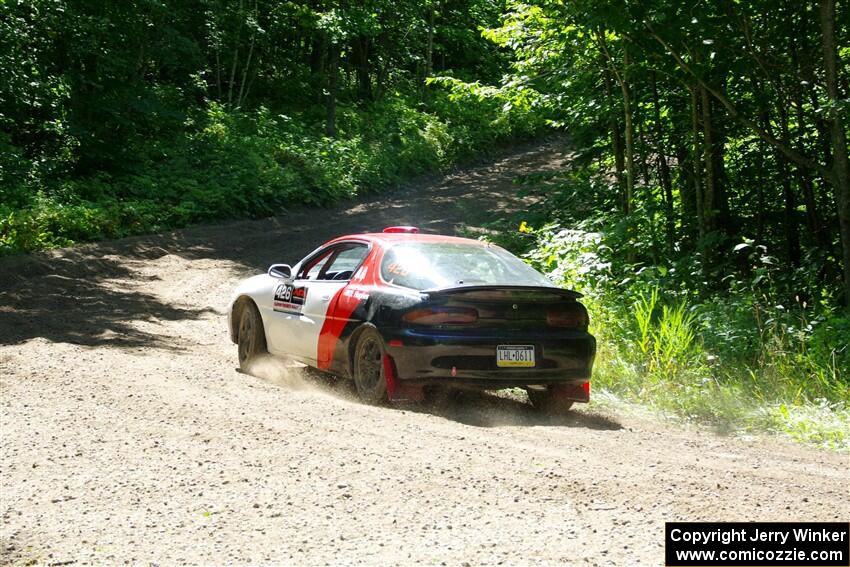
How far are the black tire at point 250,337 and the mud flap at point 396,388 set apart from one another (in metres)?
2.61

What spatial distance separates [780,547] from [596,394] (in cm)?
490

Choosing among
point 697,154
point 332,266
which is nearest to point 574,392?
point 332,266

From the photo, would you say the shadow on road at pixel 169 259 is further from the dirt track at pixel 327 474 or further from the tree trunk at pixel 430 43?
the tree trunk at pixel 430 43

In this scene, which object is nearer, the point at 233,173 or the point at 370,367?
the point at 370,367

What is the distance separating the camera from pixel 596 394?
30.6 feet

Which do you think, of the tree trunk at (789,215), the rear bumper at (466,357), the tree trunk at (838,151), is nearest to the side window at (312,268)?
the rear bumper at (466,357)

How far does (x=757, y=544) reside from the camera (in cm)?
Answer: 448

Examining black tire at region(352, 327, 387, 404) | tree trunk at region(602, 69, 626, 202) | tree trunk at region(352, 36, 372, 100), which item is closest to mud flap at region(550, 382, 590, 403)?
black tire at region(352, 327, 387, 404)

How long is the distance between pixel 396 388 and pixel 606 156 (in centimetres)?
1059

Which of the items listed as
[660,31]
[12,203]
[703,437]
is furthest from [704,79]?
[12,203]

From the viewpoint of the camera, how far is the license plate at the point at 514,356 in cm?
800

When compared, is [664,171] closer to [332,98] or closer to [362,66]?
[332,98]

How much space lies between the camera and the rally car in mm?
7953

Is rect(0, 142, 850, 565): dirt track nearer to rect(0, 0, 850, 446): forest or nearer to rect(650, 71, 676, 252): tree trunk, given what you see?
rect(0, 0, 850, 446): forest
